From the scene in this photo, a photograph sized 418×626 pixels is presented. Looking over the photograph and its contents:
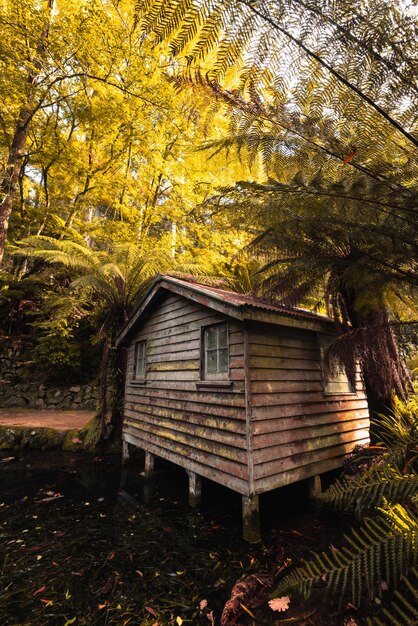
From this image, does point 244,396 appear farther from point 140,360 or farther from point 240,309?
point 140,360

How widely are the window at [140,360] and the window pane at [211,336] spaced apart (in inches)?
113

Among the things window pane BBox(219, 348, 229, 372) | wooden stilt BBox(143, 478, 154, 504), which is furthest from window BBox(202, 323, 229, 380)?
wooden stilt BBox(143, 478, 154, 504)

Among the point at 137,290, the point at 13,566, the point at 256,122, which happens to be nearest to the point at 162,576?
the point at 13,566

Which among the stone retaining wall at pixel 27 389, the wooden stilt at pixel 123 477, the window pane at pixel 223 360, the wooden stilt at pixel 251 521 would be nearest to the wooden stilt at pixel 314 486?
the wooden stilt at pixel 251 521

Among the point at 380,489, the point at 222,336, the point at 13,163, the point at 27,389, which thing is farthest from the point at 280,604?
the point at 27,389

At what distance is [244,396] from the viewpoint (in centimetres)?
457

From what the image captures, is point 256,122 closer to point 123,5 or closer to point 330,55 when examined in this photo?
point 330,55

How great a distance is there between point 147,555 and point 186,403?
2470mm

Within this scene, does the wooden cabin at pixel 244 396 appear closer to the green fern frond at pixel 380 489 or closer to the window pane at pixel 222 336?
the window pane at pixel 222 336

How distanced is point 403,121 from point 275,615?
4.47 meters

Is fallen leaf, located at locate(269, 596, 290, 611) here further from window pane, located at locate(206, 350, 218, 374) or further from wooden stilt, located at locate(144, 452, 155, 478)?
wooden stilt, located at locate(144, 452, 155, 478)

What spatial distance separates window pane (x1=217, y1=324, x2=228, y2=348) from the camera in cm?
530

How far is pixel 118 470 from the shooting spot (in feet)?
25.8

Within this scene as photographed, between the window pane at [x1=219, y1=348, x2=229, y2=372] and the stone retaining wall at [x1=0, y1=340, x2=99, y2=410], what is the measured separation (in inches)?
390
